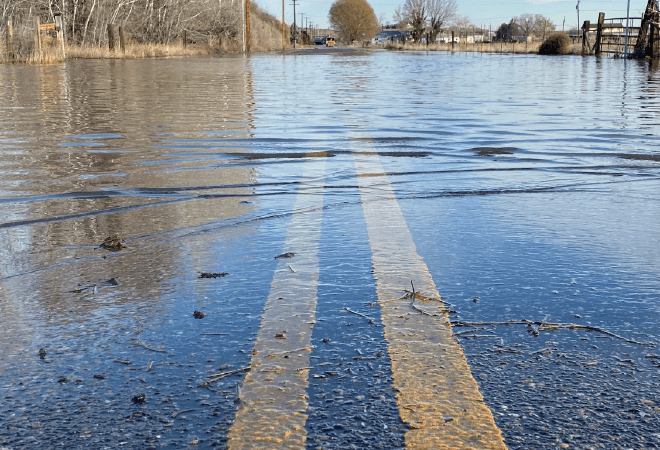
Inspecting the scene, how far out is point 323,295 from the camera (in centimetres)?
263

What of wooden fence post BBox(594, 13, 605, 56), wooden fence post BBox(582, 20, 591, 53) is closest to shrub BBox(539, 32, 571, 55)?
wooden fence post BBox(582, 20, 591, 53)

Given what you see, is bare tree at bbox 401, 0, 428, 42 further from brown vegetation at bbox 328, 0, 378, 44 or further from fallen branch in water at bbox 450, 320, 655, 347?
fallen branch in water at bbox 450, 320, 655, 347

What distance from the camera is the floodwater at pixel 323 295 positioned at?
1.73 m

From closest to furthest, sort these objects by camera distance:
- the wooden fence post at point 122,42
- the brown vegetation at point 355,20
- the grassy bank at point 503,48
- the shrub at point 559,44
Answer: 1. the wooden fence post at point 122,42
2. the shrub at point 559,44
3. the grassy bank at point 503,48
4. the brown vegetation at point 355,20

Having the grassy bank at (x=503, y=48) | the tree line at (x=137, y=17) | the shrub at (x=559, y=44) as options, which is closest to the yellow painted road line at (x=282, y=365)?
the tree line at (x=137, y=17)

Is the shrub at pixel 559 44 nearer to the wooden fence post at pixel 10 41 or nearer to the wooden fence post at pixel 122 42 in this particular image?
the wooden fence post at pixel 122 42

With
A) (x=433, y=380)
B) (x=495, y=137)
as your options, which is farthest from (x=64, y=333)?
(x=495, y=137)

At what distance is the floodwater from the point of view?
173 cm

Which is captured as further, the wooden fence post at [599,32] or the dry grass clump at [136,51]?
the dry grass clump at [136,51]

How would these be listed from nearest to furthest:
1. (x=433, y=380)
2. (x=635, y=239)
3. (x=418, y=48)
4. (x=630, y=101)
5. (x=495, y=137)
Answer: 1. (x=433, y=380)
2. (x=635, y=239)
3. (x=495, y=137)
4. (x=630, y=101)
5. (x=418, y=48)

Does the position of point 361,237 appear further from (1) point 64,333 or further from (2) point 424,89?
(2) point 424,89

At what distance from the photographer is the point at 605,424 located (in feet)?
5.54

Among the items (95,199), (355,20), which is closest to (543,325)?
(95,199)

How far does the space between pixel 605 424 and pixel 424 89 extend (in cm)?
1532
